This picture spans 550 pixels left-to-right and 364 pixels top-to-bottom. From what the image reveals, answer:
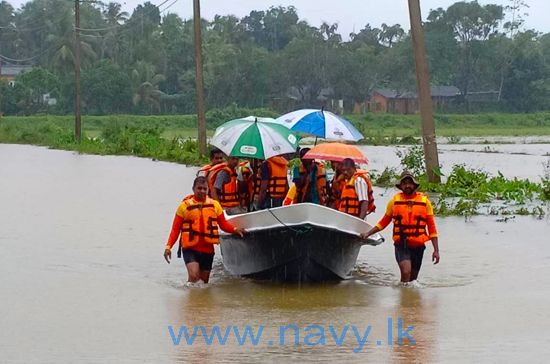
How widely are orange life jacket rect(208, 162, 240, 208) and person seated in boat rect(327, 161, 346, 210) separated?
1.18 meters

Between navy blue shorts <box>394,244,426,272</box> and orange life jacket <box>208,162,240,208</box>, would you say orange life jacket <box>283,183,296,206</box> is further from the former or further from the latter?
navy blue shorts <box>394,244,426,272</box>

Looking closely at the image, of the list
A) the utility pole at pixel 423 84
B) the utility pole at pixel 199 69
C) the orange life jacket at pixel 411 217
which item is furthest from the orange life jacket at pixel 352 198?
the utility pole at pixel 199 69

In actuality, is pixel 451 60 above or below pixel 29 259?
above

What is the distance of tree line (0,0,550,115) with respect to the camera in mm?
77875

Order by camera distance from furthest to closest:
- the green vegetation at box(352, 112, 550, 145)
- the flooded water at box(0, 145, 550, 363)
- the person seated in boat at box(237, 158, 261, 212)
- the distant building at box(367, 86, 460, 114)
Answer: the distant building at box(367, 86, 460, 114) → the green vegetation at box(352, 112, 550, 145) → the person seated in boat at box(237, 158, 261, 212) → the flooded water at box(0, 145, 550, 363)

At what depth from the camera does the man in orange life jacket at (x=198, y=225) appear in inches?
473

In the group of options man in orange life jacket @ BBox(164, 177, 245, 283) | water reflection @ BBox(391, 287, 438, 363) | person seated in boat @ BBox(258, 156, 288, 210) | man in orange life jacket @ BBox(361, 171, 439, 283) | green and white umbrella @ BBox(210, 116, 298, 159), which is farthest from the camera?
person seated in boat @ BBox(258, 156, 288, 210)

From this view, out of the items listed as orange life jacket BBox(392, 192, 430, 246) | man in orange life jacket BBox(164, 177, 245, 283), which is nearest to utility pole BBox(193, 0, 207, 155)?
A: man in orange life jacket BBox(164, 177, 245, 283)

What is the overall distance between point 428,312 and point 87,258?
5.68m

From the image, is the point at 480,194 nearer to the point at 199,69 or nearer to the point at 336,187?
the point at 336,187

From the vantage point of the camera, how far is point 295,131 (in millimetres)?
A: 14078

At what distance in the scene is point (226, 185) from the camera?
1380 cm

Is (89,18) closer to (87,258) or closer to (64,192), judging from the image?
(64,192)

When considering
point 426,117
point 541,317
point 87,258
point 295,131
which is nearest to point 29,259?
point 87,258
